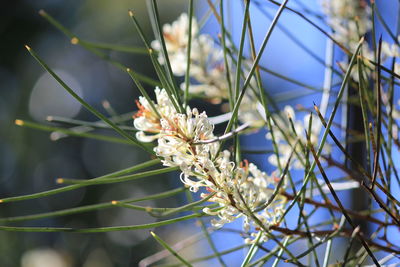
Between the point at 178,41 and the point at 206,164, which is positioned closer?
the point at 206,164

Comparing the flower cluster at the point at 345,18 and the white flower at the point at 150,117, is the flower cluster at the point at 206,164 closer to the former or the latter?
the white flower at the point at 150,117

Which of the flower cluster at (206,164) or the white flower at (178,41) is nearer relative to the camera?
the flower cluster at (206,164)

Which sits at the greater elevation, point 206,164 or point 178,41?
point 178,41

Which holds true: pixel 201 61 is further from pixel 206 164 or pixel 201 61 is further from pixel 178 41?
pixel 206 164

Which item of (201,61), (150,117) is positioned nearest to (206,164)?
(150,117)

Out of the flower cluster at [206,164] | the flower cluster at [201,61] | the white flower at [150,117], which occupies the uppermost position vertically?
the flower cluster at [201,61]

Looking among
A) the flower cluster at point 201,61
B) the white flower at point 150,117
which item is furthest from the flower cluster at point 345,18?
the white flower at point 150,117

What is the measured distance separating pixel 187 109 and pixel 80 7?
225cm

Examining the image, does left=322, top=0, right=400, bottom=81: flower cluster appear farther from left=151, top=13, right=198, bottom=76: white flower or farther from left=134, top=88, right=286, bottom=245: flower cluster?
left=134, top=88, right=286, bottom=245: flower cluster

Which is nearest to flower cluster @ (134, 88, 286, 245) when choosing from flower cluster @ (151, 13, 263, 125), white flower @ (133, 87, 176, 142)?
white flower @ (133, 87, 176, 142)

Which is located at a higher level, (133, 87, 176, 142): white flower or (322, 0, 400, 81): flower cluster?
(322, 0, 400, 81): flower cluster

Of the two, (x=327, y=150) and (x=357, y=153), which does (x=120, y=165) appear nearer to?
(x=357, y=153)

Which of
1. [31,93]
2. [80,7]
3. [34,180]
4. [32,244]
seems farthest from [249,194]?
[80,7]

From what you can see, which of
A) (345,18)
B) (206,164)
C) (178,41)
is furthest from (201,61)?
(206,164)
